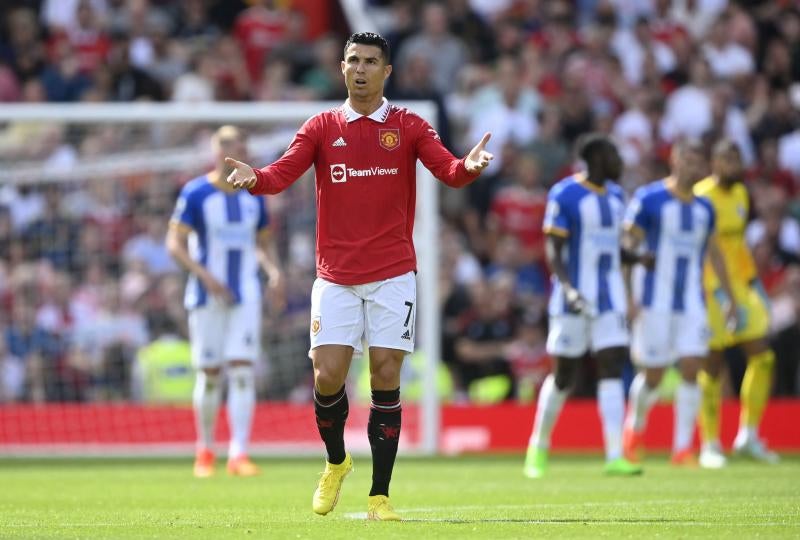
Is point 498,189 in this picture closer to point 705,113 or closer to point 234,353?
point 705,113

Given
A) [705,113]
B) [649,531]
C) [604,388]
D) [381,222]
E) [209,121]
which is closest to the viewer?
[649,531]

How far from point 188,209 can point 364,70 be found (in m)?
4.78

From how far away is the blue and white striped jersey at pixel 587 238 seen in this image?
12.1 m

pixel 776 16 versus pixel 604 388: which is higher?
pixel 776 16

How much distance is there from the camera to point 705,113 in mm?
21031

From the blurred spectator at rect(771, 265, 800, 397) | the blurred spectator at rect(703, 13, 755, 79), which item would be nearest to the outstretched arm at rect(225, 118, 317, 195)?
the blurred spectator at rect(771, 265, 800, 397)

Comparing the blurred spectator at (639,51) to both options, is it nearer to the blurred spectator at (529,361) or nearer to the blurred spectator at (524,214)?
the blurred spectator at (524,214)

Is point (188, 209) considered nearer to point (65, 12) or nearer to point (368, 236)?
point (368, 236)

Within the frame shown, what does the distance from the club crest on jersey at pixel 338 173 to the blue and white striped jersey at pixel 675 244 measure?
5.71 metres

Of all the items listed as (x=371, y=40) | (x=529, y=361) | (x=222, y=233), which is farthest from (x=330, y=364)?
(x=529, y=361)

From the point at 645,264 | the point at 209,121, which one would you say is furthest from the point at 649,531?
the point at 209,121

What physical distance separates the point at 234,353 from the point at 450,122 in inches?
336

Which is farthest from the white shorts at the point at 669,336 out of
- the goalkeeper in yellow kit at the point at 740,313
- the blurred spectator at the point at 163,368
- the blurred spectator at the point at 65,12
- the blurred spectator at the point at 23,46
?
the blurred spectator at the point at 65,12

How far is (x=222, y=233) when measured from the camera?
1283 centimetres
